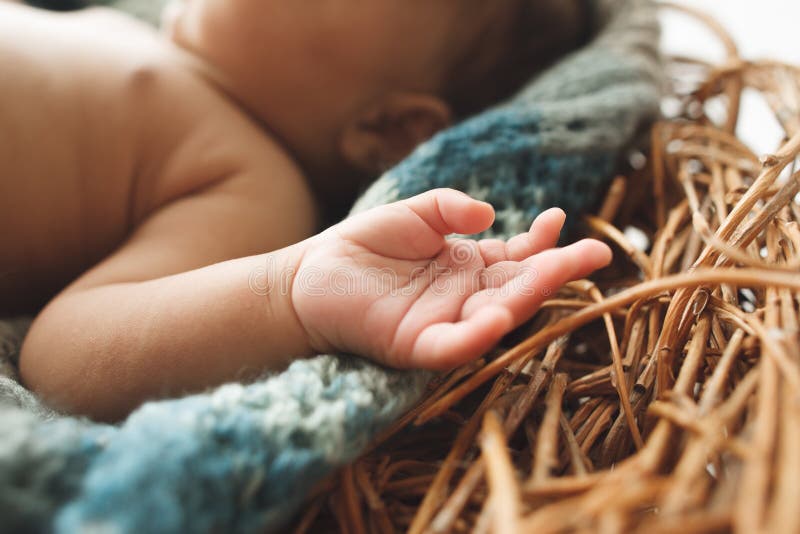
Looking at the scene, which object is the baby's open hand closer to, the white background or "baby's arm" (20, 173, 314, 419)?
"baby's arm" (20, 173, 314, 419)

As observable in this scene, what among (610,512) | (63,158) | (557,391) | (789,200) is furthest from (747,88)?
(63,158)

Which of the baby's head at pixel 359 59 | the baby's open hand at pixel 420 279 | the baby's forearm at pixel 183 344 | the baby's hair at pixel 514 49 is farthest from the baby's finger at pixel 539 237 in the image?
the baby's hair at pixel 514 49

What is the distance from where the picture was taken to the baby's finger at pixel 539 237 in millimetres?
589

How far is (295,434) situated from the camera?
0.47m

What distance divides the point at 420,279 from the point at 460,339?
110 millimetres

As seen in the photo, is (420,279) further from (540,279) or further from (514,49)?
(514,49)

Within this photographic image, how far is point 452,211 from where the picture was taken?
0.56 metres

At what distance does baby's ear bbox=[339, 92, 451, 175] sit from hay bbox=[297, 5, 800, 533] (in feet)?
1.03

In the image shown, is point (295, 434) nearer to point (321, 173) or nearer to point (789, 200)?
point (789, 200)

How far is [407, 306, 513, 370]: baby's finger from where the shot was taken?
486 millimetres

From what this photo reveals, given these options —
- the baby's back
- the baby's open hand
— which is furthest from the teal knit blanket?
the baby's back

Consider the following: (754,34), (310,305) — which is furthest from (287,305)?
(754,34)

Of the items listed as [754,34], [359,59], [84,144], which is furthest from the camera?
[754,34]

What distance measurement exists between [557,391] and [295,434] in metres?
0.23
